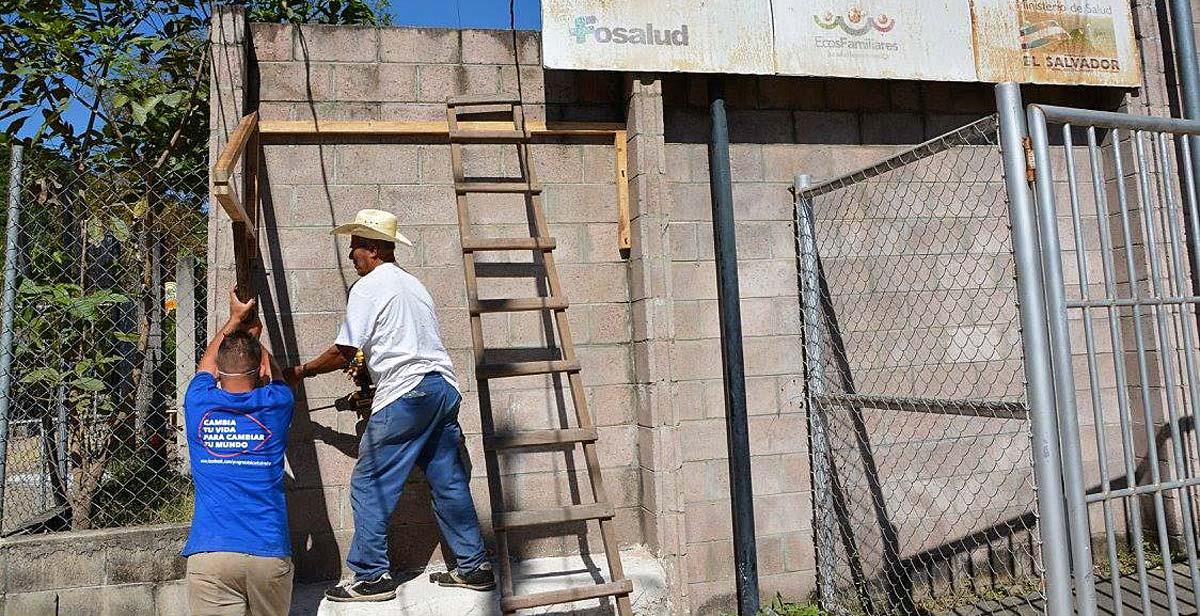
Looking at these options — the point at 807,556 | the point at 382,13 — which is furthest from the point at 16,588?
the point at 382,13

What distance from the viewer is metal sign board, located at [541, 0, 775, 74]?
4.34m

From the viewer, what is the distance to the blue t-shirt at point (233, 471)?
10.2 feet

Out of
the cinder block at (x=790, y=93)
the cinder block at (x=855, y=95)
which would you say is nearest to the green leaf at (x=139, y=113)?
the cinder block at (x=790, y=93)

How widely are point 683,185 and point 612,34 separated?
89cm

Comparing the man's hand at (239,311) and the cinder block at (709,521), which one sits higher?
the man's hand at (239,311)

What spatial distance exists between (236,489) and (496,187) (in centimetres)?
190

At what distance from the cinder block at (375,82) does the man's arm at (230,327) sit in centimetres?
136

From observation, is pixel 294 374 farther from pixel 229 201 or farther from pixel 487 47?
pixel 487 47

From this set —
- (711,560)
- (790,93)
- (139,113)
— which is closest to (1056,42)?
(790,93)

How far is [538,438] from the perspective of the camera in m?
3.93

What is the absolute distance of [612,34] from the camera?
439 centimetres

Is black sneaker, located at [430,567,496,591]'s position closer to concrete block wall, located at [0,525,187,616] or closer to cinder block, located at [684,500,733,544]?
cinder block, located at [684,500,733,544]

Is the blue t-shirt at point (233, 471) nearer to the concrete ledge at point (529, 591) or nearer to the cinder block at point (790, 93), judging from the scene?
the concrete ledge at point (529, 591)

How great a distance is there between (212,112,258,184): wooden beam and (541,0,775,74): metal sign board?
1505 mm
